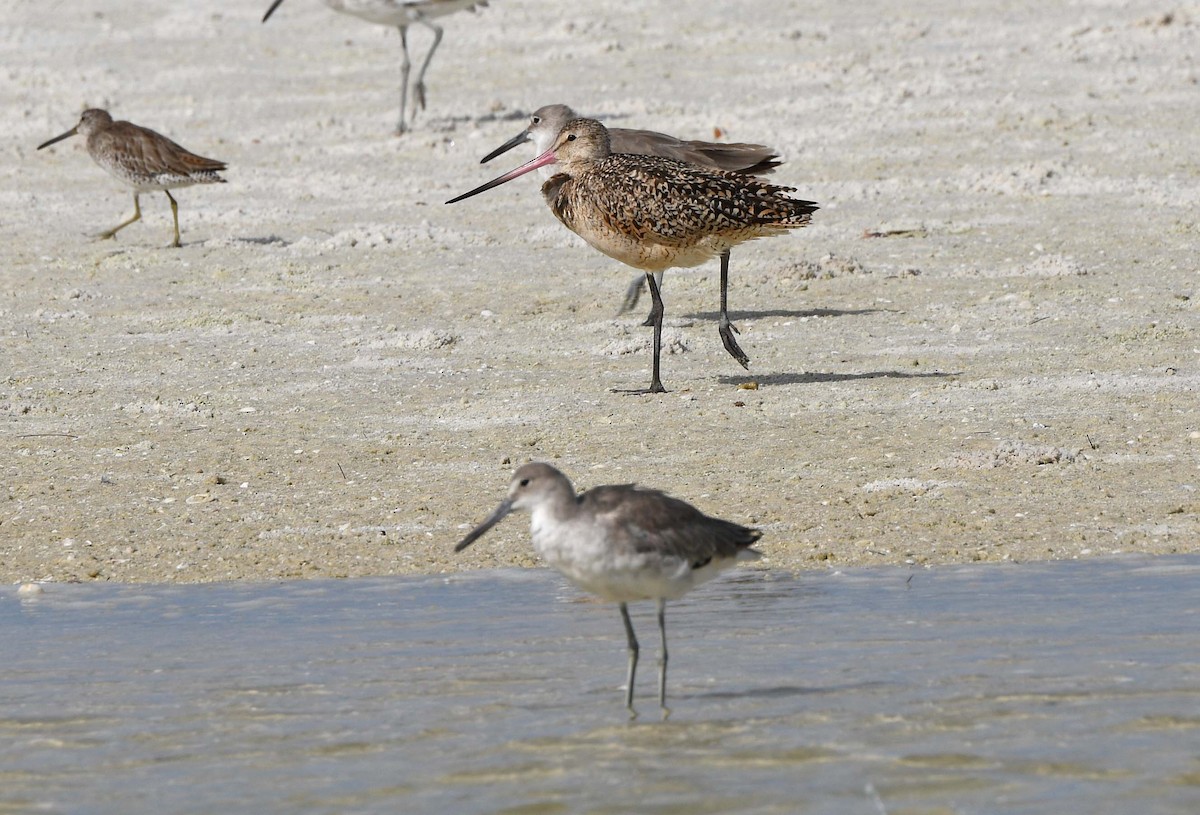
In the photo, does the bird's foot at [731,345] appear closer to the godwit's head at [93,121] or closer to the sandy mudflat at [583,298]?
the sandy mudflat at [583,298]

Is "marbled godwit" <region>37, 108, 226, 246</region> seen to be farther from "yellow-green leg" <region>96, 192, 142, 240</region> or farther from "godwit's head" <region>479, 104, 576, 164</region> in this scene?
"godwit's head" <region>479, 104, 576, 164</region>

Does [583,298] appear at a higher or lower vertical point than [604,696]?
higher

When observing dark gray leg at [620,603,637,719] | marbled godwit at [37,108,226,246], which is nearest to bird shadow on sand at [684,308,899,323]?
marbled godwit at [37,108,226,246]

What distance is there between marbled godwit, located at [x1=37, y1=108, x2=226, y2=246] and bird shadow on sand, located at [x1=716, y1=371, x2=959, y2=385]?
5.73m

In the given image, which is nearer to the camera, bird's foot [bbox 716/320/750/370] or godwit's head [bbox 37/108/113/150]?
bird's foot [bbox 716/320/750/370]

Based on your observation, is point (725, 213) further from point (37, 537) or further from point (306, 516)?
point (37, 537)

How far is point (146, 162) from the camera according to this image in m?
14.7

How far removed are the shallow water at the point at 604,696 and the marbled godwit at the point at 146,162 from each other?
7.81 m

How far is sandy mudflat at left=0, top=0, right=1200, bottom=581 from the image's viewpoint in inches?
328

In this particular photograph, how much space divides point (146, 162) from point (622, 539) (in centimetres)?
981

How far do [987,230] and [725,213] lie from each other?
447 centimetres

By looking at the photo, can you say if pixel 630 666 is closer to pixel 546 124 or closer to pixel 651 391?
pixel 651 391

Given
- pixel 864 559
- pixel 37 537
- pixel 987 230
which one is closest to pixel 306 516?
pixel 37 537

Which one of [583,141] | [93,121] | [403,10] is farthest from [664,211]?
[403,10]
